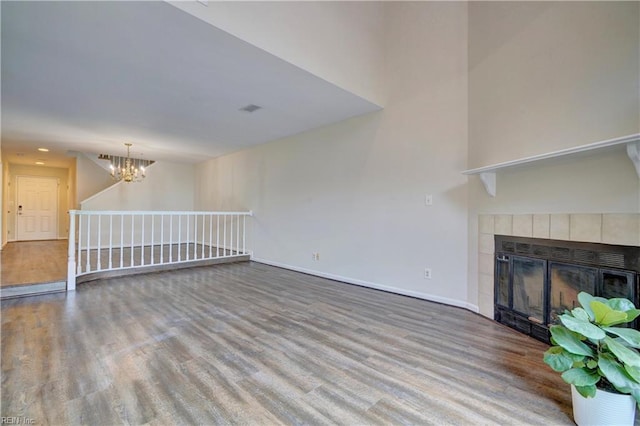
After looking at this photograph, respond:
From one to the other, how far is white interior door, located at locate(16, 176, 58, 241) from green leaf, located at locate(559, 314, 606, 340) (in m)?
12.0

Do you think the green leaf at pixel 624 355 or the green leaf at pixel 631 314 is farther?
the green leaf at pixel 631 314

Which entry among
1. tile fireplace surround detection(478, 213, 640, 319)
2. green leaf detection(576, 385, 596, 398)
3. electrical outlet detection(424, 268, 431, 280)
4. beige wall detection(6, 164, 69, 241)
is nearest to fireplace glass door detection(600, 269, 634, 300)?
tile fireplace surround detection(478, 213, 640, 319)

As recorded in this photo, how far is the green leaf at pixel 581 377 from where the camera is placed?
134 centimetres

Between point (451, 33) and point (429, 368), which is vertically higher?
point (451, 33)

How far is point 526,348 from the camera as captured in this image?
2.24 meters

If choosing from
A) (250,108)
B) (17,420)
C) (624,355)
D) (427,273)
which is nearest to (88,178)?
(250,108)

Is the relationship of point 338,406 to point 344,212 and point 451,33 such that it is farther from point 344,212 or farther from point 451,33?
point 451,33

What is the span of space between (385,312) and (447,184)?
159 cm

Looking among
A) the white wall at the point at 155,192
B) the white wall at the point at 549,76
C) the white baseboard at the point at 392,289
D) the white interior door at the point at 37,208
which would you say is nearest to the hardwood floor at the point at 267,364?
the white baseboard at the point at 392,289

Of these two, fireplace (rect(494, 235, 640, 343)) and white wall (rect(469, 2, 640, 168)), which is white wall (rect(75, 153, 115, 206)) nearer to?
white wall (rect(469, 2, 640, 168))

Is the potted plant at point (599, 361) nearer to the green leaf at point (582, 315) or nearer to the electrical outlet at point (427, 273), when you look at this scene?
the green leaf at point (582, 315)

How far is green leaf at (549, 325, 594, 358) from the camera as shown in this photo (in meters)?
1.41

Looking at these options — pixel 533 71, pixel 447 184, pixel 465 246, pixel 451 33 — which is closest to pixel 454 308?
pixel 465 246

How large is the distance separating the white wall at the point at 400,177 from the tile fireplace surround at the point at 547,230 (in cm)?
24
